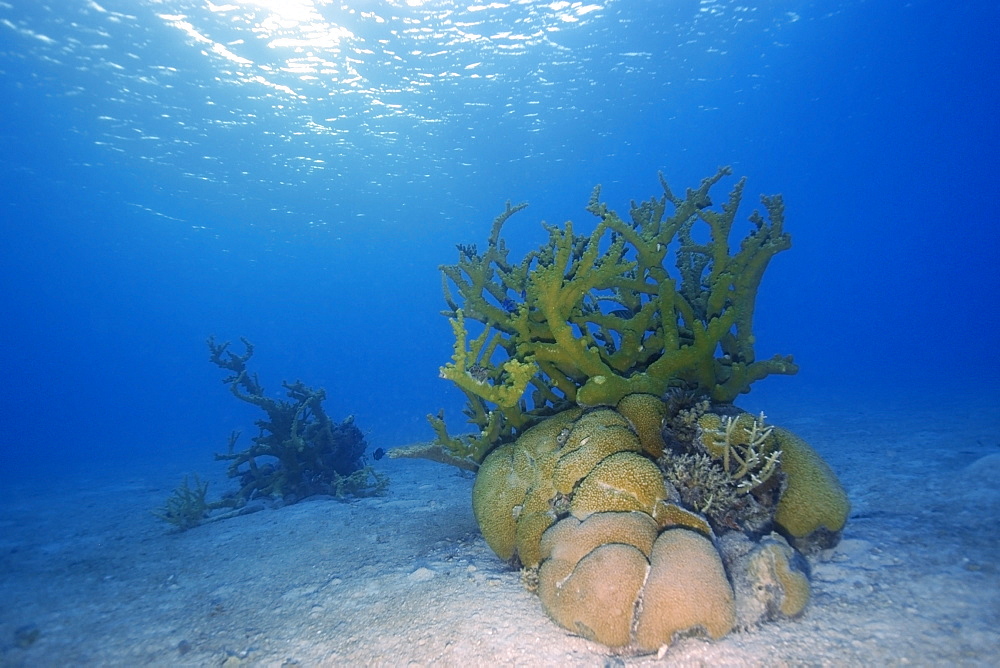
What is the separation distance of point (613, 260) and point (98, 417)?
325ft

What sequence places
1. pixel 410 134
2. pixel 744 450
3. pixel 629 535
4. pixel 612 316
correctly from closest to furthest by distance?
pixel 629 535 → pixel 744 450 → pixel 612 316 → pixel 410 134

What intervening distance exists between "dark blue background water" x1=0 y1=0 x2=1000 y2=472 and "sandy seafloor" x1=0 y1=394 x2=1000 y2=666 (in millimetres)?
16013

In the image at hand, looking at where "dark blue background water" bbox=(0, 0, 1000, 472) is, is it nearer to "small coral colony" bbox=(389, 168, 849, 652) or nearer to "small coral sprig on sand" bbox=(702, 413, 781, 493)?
"small coral colony" bbox=(389, 168, 849, 652)

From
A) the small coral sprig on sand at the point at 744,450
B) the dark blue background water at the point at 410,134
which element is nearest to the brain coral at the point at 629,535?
the small coral sprig on sand at the point at 744,450

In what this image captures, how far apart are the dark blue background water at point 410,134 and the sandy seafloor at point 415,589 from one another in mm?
16013

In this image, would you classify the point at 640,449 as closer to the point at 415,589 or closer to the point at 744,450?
the point at 744,450

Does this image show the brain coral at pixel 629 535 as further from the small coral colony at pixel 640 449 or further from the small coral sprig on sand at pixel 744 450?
the small coral sprig on sand at pixel 744 450

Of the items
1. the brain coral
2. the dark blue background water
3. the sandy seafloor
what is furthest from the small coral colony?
the dark blue background water

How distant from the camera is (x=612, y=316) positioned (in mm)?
5574

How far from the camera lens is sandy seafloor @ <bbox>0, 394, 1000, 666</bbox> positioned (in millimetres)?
3139

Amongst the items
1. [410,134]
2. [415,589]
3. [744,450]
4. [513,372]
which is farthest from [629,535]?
[410,134]

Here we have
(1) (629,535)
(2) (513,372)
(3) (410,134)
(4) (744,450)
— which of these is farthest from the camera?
(3) (410,134)

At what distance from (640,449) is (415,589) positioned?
276 cm

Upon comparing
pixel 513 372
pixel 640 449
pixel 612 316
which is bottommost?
pixel 640 449
